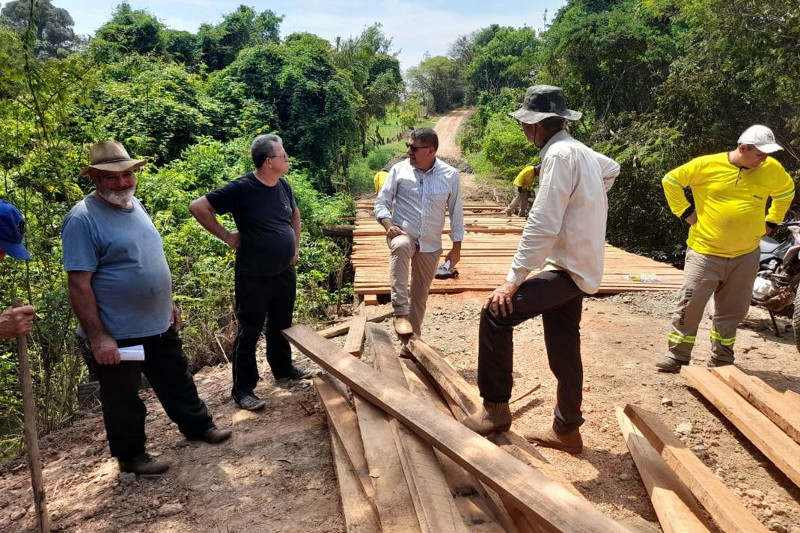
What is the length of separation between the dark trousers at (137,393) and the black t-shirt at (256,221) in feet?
2.36

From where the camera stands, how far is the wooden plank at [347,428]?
251 centimetres

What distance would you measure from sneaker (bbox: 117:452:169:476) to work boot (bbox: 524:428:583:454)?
2.15 m

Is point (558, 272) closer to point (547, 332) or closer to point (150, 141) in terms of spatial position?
point (547, 332)

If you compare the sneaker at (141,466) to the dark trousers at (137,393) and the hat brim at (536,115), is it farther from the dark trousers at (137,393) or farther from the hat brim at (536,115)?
the hat brim at (536,115)

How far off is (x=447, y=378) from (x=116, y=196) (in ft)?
7.45

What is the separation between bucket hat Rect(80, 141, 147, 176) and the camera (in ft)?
9.20

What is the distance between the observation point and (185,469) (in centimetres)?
306

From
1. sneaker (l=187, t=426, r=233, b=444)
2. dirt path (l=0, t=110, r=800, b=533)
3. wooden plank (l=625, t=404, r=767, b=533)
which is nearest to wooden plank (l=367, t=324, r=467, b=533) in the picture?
dirt path (l=0, t=110, r=800, b=533)

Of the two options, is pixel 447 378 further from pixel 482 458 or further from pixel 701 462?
pixel 701 462

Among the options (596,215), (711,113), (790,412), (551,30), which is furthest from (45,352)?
(551,30)

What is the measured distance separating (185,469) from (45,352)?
7.57 feet

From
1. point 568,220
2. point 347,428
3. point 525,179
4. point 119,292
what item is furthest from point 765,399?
point 525,179

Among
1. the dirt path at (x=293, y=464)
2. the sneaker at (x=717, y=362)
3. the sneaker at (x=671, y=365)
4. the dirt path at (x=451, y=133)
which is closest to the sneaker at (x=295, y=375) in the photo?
the dirt path at (x=293, y=464)

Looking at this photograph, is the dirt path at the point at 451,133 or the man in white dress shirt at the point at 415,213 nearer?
the man in white dress shirt at the point at 415,213
